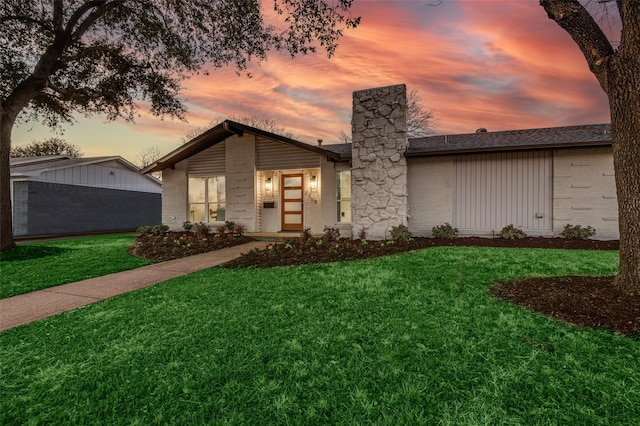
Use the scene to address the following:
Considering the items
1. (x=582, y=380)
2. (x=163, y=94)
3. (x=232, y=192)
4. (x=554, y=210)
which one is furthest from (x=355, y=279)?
(x=163, y=94)

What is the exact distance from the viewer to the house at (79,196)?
13422 mm

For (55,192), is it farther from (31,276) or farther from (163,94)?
(31,276)

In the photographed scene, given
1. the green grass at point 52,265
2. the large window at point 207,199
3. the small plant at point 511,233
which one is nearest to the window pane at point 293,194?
the large window at point 207,199

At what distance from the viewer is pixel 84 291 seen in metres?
4.58

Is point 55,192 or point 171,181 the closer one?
point 171,181

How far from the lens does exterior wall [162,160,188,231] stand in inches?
481

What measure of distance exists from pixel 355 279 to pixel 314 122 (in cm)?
1388

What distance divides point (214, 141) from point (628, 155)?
1121cm

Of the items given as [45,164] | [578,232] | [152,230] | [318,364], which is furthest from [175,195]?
[578,232]

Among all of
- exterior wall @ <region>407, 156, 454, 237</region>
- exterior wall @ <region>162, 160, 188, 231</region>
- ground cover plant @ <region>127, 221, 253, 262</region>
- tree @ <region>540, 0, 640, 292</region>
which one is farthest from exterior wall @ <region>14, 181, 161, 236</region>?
tree @ <region>540, 0, 640, 292</region>

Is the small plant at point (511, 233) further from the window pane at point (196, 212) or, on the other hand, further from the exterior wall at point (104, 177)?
the exterior wall at point (104, 177)

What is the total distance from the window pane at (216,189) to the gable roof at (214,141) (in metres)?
1.27

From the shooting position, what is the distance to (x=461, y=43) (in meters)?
8.21

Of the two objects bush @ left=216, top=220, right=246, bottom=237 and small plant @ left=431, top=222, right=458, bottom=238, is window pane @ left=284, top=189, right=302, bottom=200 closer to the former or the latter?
bush @ left=216, top=220, right=246, bottom=237
